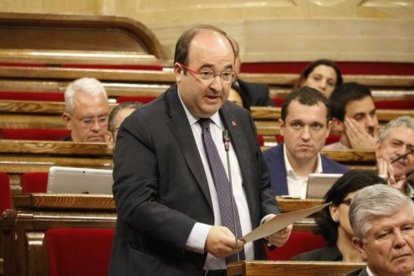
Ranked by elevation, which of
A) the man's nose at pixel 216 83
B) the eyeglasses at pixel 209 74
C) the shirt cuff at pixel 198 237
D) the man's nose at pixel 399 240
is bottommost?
the man's nose at pixel 399 240

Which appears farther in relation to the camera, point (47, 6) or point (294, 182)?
point (47, 6)

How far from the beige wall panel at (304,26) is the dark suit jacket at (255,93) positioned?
27.6 inches

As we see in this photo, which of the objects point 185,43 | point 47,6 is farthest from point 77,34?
point 185,43

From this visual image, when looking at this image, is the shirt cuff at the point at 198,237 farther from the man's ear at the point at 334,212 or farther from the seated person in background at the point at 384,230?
the man's ear at the point at 334,212

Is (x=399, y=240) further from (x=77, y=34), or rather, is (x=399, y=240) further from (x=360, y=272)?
(x=77, y=34)

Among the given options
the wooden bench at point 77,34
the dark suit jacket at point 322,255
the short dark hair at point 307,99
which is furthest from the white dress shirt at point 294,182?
the wooden bench at point 77,34

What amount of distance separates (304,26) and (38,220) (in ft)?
7.66

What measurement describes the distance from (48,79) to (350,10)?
49.8 inches

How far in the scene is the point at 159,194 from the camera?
1.63 meters

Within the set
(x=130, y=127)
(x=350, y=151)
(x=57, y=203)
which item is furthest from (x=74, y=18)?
(x=130, y=127)

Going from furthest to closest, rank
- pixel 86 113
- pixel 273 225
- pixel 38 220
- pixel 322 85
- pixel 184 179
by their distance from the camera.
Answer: pixel 322 85 < pixel 86 113 < pixel 38 220 < pixel 184 179 < pixel 273 225

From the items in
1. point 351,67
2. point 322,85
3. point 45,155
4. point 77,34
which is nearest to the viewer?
point 45,155

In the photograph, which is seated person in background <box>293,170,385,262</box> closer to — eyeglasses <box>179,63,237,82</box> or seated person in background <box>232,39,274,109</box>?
eyeglasses <box>179,63,237,82</box>

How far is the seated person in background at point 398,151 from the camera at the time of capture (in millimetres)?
2549
